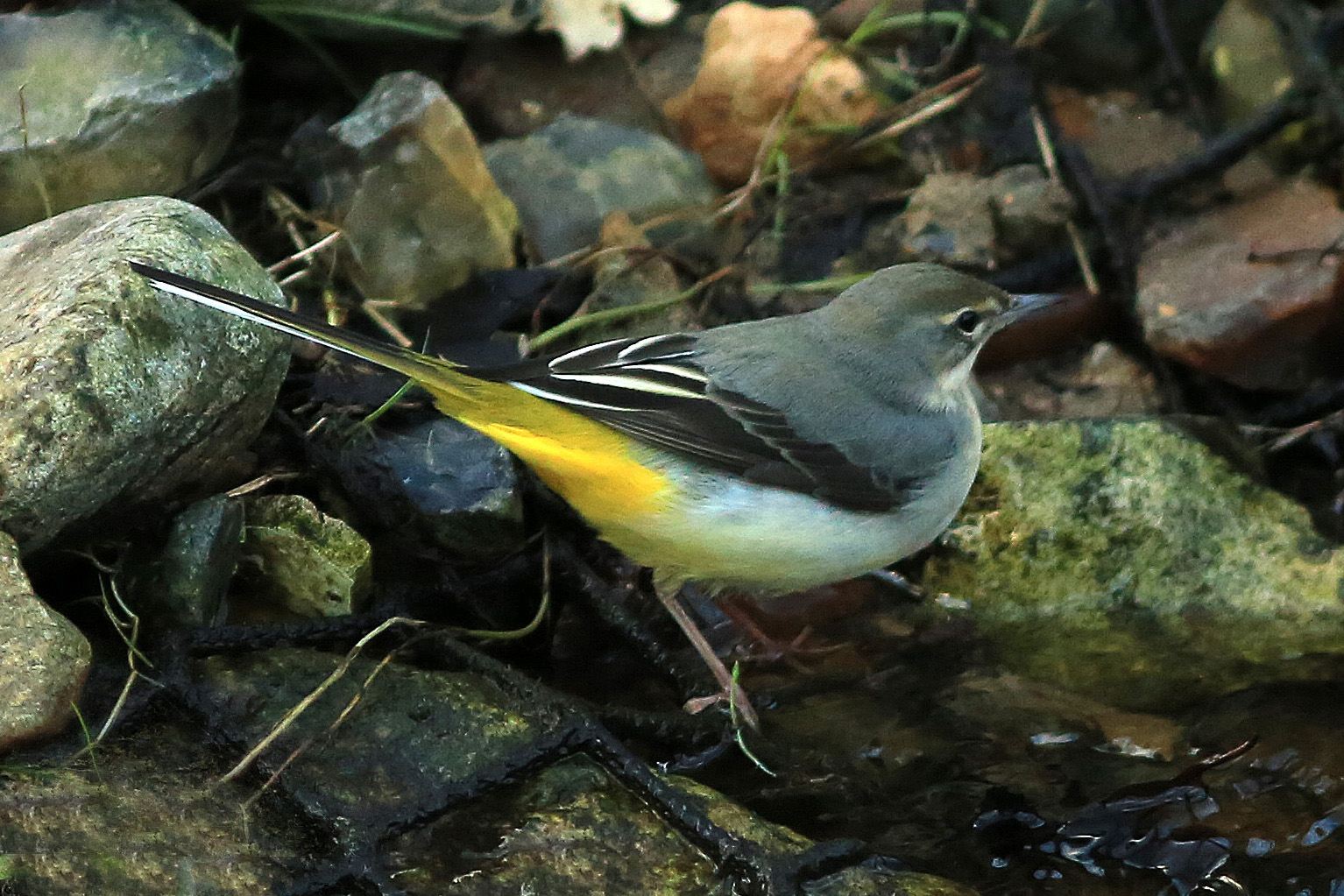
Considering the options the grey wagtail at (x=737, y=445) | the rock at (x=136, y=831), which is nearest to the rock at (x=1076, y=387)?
the grey wagtail at (x=737, y=445)

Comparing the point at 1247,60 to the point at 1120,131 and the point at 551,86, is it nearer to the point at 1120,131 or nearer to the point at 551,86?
the point at 1120,131

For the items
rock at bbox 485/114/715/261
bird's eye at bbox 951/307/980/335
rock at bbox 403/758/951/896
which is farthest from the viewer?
rock at bbox 485/114/715/261

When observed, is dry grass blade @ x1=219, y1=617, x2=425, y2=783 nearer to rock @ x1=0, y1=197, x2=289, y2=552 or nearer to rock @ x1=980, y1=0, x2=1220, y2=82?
rock @ x1=0, y1=197, x2=289, y2=552

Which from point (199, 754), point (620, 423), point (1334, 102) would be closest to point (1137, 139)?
point (1334, 102)

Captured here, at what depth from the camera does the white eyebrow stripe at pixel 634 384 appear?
4.15 meters

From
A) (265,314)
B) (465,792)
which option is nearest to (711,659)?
(465,792)

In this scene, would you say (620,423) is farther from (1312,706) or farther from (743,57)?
(743,57)

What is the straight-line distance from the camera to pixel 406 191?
5.24 meters

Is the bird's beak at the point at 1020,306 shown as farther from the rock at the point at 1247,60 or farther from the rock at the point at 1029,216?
the rock at the point at 1247,60

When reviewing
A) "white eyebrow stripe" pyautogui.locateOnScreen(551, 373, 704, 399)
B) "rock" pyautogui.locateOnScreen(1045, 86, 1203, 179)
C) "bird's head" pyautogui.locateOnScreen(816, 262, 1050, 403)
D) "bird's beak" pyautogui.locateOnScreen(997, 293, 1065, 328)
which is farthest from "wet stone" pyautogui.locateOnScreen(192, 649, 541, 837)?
"rock" pyautogui.locateOnScreen(1045, 86, 1203, 179)

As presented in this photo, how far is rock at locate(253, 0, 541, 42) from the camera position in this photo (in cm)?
559

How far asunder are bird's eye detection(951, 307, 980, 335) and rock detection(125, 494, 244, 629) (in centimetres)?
231

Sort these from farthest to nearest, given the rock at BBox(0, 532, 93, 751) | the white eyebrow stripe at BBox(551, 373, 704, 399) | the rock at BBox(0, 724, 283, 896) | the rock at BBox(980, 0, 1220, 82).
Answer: the rock at BBox(980, 0, 1220, 82) → the white eyebrow stripe at BBox(551, 373, 704, 399) → the rock at BBox(0, 532, 93, 751) → the rock at BBox(0, 724, 283, 896)

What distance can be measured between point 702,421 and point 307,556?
1193mm
